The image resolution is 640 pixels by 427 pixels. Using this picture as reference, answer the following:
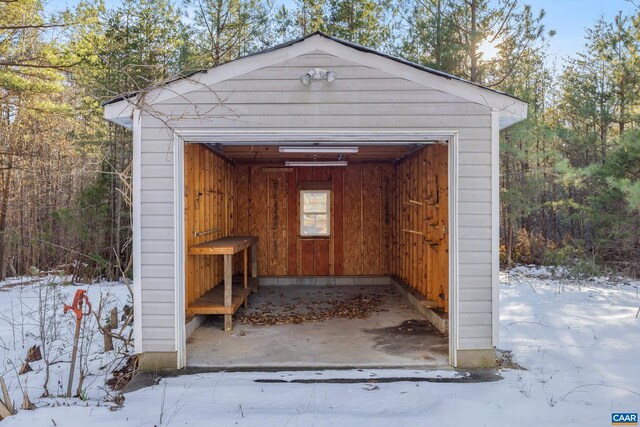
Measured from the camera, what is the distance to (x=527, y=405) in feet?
11.8

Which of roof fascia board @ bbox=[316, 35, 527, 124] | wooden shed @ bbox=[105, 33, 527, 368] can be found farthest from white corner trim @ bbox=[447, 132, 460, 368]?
roof fascia board @ bbox=[316, 35, 527, 124]

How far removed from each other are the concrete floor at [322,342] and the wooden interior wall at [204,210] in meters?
0.67

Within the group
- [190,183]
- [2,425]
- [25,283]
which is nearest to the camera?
[2,425]

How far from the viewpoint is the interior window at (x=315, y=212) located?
9836mm

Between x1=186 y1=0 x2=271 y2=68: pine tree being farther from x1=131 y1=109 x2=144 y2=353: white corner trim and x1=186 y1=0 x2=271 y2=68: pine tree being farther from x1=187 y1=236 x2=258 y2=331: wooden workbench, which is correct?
x1=131 y1=109 x2=144 y2=353: white corner trim

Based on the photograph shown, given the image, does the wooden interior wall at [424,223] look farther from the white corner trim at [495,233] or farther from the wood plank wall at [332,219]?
the white corner trim at [495,233]

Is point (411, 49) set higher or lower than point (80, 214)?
higher

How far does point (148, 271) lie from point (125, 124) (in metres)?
1.55

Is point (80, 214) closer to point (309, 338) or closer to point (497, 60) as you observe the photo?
point (309, 338)

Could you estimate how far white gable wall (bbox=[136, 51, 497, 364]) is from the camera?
4449 mm

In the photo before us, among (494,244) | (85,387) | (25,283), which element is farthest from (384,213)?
(25,283)

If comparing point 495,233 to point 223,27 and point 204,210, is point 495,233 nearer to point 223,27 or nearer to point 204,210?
point 204,210

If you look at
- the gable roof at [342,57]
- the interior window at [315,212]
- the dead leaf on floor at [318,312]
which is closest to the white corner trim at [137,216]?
the gable roof at [342,57]

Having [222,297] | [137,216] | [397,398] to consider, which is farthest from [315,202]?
[397,398]
